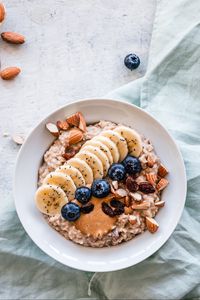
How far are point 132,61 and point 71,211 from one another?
733mm

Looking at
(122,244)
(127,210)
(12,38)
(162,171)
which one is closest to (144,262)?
(122,244)

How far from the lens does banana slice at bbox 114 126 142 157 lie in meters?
2.20

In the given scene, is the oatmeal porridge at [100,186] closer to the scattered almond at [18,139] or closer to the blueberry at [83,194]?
the blueberry at [83,194]

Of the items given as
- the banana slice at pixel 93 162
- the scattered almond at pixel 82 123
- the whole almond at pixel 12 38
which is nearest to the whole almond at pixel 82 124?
the scattered almond at pixel 82 123

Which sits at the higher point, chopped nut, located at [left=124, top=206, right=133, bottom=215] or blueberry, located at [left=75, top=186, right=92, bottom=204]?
blueberry, located at [left=75, top=186, right=92, bottom=204]

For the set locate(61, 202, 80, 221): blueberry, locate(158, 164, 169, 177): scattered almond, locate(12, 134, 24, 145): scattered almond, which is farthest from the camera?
locate(12, 134, 24, 145): scattered almond

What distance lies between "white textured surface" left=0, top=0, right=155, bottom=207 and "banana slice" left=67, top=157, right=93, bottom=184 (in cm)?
38

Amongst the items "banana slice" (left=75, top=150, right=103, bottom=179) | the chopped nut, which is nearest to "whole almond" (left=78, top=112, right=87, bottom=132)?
"banana slice" (left=75, top=150, right=103, bottom=179)

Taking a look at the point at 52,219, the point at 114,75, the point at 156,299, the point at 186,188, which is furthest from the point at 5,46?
the point at 156,299

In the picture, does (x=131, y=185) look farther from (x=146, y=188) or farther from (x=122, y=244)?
(x=122, y=244)

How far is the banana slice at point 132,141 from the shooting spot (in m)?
2.20

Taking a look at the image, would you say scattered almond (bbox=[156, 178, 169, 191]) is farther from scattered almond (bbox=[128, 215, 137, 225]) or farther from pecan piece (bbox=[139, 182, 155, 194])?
scattered almond (bbox=[128, 215, 137, 225])

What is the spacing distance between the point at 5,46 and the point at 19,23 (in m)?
0.12

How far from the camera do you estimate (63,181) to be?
2.14 m
